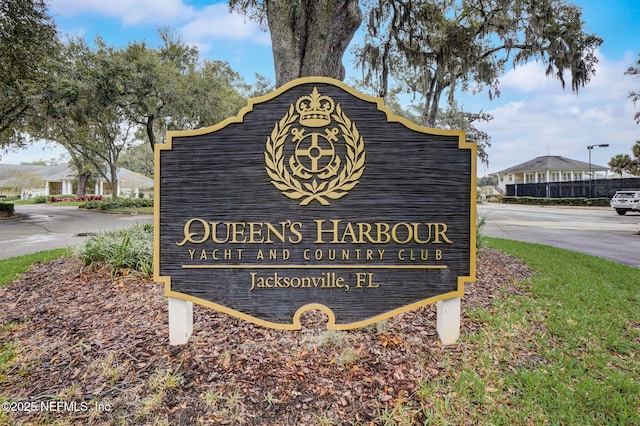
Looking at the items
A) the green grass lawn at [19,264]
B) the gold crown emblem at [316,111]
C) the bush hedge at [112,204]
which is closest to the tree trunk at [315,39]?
the gold crown emblem at [316,111]

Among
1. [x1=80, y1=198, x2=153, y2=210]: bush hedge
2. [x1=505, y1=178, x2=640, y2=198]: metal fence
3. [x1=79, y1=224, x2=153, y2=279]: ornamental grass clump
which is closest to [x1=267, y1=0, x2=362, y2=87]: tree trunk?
[x1=79, y1=224, x2=153, y2=279]: ornamental grass clump

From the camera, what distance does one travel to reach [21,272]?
5070mm

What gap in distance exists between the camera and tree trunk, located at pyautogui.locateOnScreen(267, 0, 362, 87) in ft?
13.7

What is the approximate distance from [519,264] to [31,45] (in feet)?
45.4

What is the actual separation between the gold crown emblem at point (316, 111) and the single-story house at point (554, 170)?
49.9m

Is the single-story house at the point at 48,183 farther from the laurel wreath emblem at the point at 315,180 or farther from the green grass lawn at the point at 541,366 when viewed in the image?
the green grass lawn at the point at 541,366

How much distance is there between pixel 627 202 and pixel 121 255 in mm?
26349

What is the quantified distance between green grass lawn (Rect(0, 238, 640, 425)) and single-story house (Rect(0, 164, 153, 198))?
45.4 metres

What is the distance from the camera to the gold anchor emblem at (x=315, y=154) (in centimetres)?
232

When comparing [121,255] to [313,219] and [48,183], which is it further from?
[48,183]

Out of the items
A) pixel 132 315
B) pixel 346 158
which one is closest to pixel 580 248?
pixel 346 158

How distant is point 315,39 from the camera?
13.7 ft

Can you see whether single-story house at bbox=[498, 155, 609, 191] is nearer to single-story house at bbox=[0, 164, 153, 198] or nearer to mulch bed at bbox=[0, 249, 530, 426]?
mulch bed at bbox=[0, 249, 530, 426]

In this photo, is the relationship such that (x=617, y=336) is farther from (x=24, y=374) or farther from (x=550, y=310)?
(x=24, y=374)
